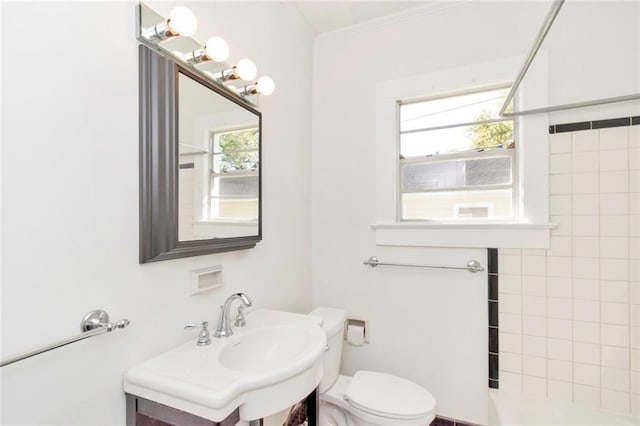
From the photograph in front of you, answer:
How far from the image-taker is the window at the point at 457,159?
169 cm

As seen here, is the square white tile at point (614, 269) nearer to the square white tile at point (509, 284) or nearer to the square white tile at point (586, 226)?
the square white tile at point (586, 226)

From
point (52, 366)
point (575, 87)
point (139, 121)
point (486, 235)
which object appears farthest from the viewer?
point (486, 235)

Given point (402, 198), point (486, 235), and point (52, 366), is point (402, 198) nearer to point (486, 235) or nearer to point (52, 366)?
point (486, 235)

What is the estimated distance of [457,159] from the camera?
5.83ft

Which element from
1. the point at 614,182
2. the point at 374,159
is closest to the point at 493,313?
the point at 614,182

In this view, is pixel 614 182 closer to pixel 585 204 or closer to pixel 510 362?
pixel 585 204

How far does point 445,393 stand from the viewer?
1.69 metres

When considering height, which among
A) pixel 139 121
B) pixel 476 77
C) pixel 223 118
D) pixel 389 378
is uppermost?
pixel 476 77

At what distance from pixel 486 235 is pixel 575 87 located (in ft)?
2.77

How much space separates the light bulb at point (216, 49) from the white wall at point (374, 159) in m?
1.05

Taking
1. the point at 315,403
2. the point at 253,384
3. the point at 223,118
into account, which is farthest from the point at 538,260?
the point at 223,118

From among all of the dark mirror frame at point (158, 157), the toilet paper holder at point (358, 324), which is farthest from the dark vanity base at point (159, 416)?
the toilet paper holder at point (358, 324)

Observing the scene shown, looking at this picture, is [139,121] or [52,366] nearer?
[52,366]

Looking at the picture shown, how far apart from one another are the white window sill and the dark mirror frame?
1199 mm
